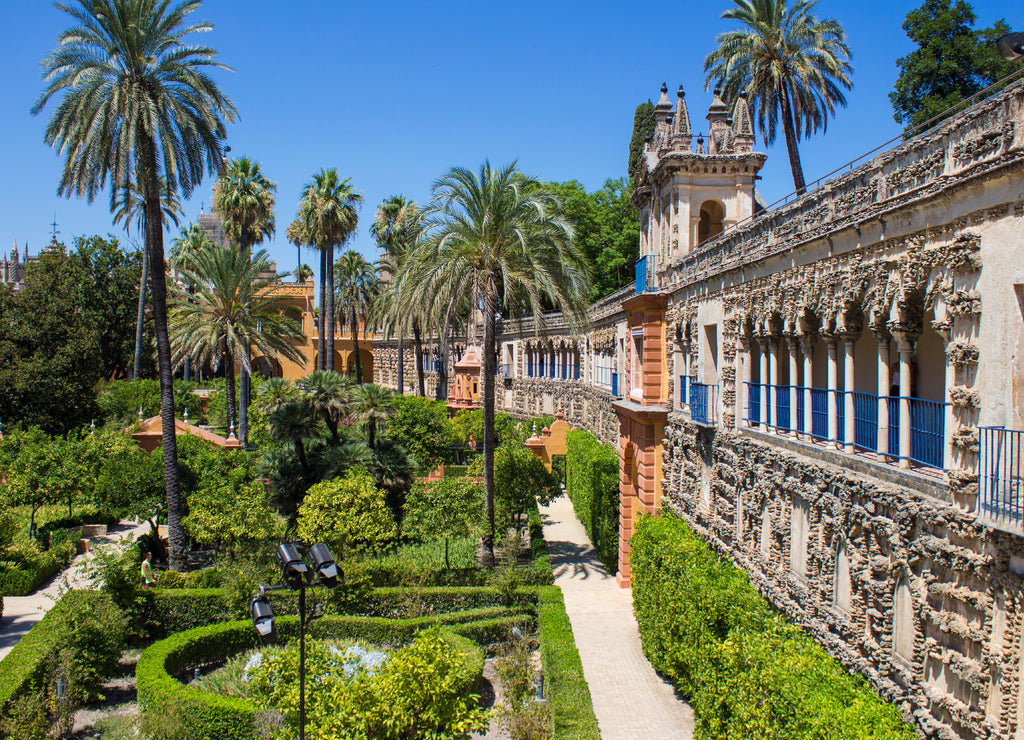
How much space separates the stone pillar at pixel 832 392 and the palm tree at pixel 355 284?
5322cm

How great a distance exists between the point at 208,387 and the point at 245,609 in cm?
5250

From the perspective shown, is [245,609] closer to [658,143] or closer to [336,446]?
[336,446]

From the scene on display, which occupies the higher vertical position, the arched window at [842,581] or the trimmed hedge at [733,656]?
the arched window at [842,581]

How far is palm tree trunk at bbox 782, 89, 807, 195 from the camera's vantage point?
29766 mm

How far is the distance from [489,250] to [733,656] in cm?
1369

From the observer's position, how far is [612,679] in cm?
1587

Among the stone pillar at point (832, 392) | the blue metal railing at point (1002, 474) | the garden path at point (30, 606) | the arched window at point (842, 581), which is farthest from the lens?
the garden path at point (30, 606)

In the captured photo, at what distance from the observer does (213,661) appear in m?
17.6

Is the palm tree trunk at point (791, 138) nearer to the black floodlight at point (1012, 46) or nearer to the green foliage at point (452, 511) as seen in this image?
the green foliage at point (452, 511)

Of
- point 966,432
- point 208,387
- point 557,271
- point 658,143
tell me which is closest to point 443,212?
point 557,271

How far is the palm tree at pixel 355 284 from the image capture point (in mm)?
62156

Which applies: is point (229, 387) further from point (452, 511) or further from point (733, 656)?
point (733, 656)

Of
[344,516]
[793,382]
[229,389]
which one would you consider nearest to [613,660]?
[793,382]

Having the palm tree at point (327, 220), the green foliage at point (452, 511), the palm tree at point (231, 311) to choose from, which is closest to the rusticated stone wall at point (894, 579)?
the green foliage at point (452, 511)
